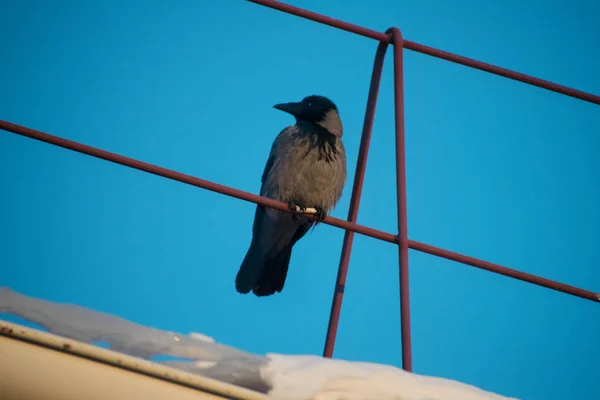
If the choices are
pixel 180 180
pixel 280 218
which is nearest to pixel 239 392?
pixel 180 180

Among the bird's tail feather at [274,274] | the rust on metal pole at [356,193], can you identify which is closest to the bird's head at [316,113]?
the bird's tail feather at [274,274]

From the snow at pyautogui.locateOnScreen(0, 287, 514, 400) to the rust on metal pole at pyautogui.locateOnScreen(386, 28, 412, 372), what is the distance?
2.51ft

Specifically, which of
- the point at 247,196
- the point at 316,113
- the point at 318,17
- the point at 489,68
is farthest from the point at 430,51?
the point at 316,113

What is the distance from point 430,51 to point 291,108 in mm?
2296

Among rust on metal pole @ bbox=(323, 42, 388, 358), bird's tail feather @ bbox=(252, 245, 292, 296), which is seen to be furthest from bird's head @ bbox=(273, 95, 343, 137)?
rust on metal pole @ bbox=(323, 42, 388, 358)

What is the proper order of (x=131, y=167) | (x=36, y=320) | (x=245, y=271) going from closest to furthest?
(x=36, y=320)
(x=131, y=167)
(x=245, y=271)

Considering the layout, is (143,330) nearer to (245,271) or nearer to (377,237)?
(377,237)

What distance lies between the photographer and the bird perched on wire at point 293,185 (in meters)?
4.94

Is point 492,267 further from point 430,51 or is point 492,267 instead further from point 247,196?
point 430,51

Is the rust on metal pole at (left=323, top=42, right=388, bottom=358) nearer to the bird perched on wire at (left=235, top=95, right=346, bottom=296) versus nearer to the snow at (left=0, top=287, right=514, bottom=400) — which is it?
the snow at (left=0, top=287, right=514, bottom=400)

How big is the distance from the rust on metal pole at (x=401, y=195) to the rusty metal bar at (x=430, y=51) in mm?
92

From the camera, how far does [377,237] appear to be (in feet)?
8.86

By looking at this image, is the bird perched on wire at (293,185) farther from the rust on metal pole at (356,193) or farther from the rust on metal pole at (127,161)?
the rust on metal pole at (127,161)

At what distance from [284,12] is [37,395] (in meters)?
2.13
